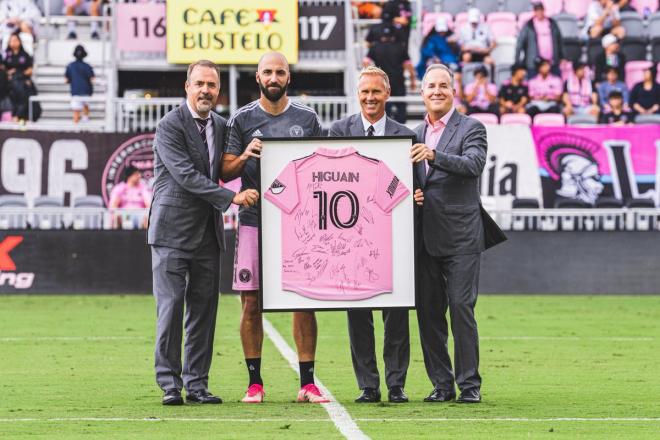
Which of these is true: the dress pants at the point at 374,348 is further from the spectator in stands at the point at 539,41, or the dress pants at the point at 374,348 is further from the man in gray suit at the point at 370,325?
the spectator in stands at the point at 539,41

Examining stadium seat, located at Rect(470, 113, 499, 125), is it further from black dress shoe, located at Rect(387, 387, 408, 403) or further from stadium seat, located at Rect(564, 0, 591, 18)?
black dress shoe, located at Rect(387, 387, 408, 403)

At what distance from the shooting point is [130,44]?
2767 cm

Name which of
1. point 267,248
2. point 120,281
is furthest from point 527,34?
point 267,248

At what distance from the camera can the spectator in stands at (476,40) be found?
2911cm

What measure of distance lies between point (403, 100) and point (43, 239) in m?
6.72

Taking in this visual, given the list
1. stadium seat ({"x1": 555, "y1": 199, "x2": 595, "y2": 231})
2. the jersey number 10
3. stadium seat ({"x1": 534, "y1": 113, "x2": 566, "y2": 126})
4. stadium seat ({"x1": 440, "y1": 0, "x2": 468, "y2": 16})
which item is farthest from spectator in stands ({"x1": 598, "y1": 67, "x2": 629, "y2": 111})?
the jersey number 10

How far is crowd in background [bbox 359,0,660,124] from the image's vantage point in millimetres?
26906

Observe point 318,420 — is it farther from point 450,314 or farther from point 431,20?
point 431,20

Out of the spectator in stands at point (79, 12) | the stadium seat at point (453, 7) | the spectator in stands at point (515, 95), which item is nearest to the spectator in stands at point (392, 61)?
the spectator in stands at point (515, 95)

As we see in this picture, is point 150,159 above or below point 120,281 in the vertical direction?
above

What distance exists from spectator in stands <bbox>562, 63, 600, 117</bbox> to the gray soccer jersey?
58.1ft

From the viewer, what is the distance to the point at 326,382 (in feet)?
39.4

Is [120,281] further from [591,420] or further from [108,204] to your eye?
[591,420]

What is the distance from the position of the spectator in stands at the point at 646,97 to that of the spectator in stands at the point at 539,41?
1.40 metres
